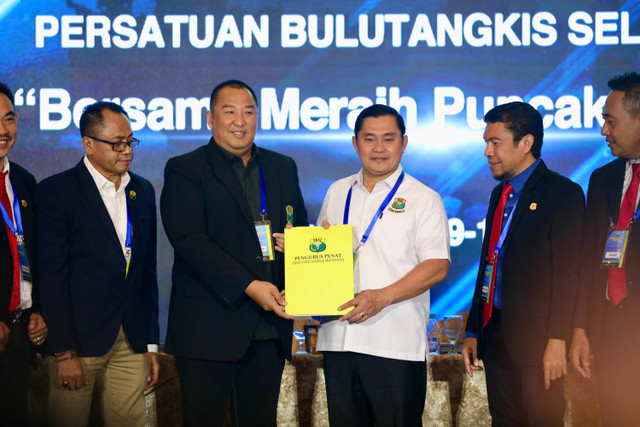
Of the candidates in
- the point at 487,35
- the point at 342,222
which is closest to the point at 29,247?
the point at 342,222

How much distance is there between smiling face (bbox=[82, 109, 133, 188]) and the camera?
2820 millimetres

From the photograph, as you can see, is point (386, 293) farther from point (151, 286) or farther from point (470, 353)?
point (151, 286)

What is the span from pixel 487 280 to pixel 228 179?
1126 millimetres

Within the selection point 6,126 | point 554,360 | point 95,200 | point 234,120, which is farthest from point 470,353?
point 6,126

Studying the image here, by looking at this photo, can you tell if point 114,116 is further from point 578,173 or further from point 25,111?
point 578,173

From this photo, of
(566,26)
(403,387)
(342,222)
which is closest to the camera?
(403,387)

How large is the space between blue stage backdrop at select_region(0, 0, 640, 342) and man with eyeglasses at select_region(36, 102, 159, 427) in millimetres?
1920

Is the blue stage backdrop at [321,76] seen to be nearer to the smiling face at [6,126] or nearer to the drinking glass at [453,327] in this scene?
the drinking glass at [453,327]

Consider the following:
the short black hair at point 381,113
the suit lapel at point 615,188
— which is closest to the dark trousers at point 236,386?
the short black hair at point 381,113

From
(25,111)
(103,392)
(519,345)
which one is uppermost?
(25,111)

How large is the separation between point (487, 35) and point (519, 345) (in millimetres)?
2931

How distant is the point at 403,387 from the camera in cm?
248

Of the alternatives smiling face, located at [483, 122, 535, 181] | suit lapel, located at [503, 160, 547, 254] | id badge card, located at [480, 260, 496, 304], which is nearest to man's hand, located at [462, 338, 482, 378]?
id badge card, located at [480, 260, 496, 304]

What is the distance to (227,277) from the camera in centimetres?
239
